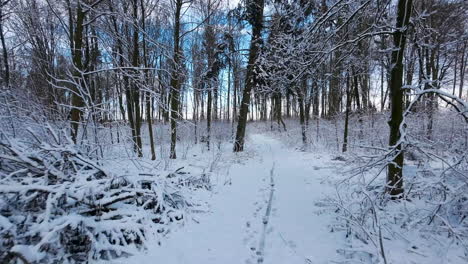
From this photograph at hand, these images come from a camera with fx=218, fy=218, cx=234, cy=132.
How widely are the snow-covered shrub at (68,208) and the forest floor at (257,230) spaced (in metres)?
0.34

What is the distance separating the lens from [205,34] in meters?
13.2

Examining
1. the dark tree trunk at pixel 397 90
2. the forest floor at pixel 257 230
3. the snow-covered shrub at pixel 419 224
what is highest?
the dark tree trunk at pixel 397 90

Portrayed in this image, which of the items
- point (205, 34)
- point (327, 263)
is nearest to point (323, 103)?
point (205, 34)

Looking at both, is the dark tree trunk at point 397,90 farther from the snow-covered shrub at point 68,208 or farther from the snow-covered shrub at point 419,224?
the snow-covered shrub at point 68,208

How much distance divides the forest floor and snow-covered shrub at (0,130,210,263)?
34 centimetres

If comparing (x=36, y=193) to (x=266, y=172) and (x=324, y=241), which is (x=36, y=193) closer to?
(x=324, y=241)

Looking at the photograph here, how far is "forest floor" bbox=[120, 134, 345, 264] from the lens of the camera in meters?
2.59

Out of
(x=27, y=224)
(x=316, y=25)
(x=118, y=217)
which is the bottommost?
(x=118, y=217)

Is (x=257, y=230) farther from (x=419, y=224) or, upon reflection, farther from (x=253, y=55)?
(x=253, y=55)

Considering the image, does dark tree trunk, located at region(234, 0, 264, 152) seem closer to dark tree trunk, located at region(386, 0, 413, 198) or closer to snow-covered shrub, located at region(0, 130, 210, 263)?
dark tree trunk, located at region(386, 0, 413, 198)

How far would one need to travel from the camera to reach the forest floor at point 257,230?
259 cm

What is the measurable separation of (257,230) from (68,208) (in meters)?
2.49

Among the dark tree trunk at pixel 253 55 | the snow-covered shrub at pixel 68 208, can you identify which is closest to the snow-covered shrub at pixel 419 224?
the snow-covered shrub at pixel 68 208

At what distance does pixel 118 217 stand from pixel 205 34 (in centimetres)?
1250
